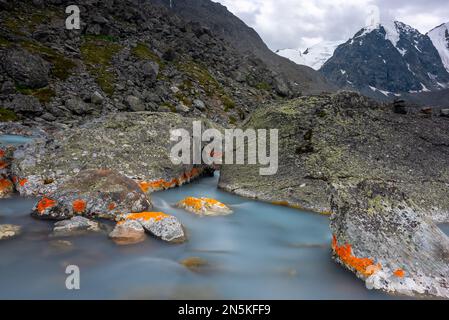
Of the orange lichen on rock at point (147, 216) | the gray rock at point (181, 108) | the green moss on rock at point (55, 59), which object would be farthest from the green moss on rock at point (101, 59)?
the orange lichen on rock at point (147, 216)

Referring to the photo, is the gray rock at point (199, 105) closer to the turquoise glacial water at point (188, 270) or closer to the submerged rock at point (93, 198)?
the submerged rock at point (93, 198)

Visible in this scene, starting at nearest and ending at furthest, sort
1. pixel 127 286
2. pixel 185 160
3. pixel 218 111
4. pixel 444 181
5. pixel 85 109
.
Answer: pixel 127 286
pixel 444 181
pixel 185 160
pixel 85 109
pixel 218 111

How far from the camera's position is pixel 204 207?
31.7ft

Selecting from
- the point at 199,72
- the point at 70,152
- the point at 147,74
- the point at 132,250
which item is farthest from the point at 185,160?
the point at 199,72

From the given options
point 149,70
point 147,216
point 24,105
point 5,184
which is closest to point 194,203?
point 147,216

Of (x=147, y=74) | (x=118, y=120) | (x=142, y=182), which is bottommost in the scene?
(x=142, y=182)

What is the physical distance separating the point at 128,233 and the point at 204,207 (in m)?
2.63

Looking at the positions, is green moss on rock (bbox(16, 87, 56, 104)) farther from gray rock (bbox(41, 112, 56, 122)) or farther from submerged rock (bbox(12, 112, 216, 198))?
submerged rock (bbox(12, 112, 216, 198))

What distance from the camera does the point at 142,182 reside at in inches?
457

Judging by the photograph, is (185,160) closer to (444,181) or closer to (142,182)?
(142,182)

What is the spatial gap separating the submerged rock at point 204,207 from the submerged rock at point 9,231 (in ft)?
12.9

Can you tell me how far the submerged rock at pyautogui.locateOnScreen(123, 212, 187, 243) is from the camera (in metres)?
7.52
